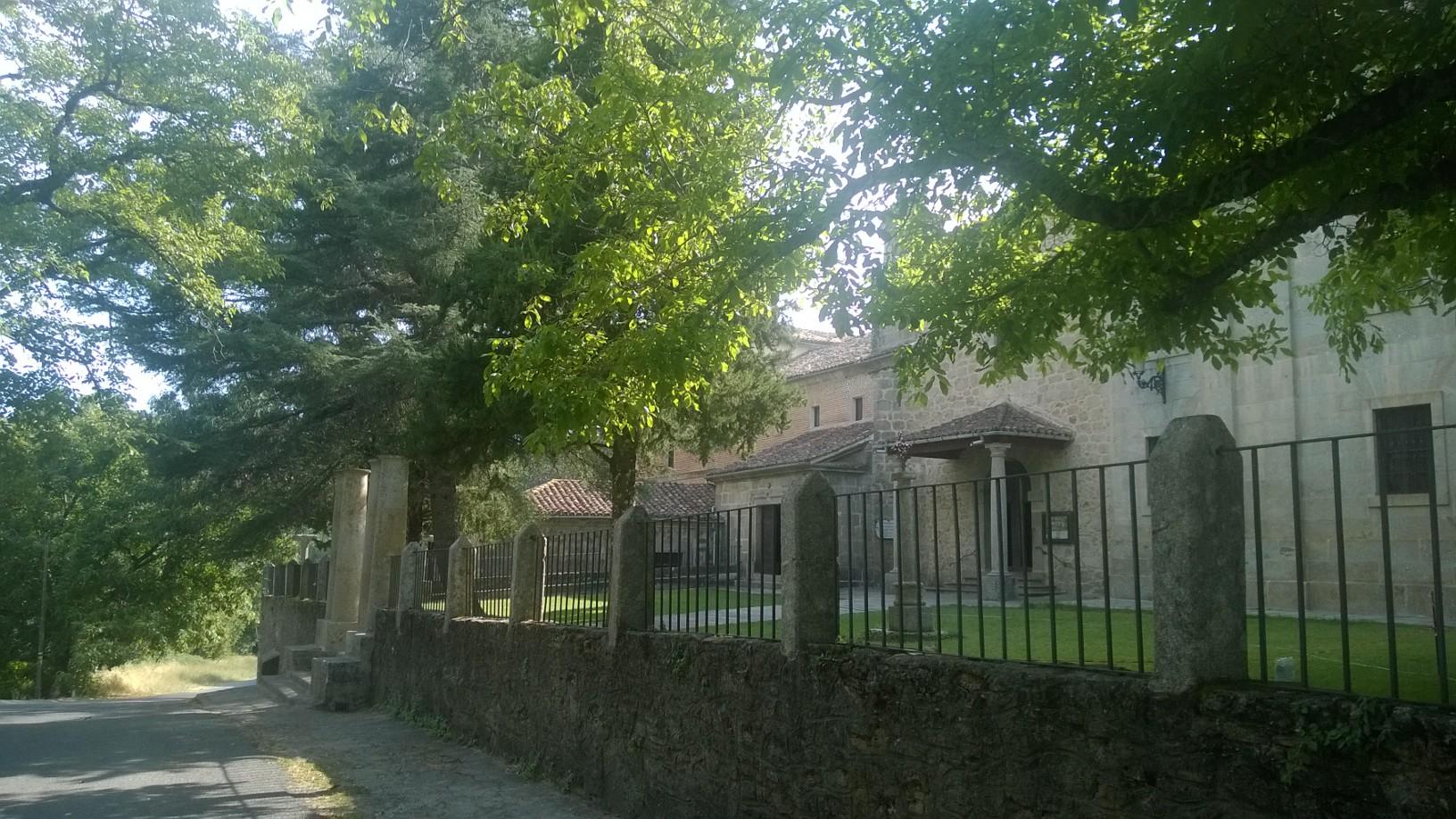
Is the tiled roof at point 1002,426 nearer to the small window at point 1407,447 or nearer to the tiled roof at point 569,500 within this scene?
the small window at point 1407,447

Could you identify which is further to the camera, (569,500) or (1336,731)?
(569,500)

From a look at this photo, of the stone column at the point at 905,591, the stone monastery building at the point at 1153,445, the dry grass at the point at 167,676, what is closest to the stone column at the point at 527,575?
the stone monastery building at the point at 1153,445

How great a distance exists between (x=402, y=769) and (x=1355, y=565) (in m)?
10.5

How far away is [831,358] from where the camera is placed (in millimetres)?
32250

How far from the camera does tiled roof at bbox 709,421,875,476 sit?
25.5 m

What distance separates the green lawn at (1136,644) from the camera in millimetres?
5258

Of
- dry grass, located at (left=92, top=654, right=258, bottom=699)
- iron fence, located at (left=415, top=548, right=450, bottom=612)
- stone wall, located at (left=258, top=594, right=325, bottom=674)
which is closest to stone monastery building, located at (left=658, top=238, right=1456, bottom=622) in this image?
iron fence, located at (left=415, top=548, right=450, bottom=612)

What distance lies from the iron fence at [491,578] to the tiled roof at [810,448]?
518 inches

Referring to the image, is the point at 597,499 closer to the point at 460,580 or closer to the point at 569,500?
the point at 569,500

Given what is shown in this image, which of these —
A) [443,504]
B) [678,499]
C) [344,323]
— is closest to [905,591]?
[443,504]

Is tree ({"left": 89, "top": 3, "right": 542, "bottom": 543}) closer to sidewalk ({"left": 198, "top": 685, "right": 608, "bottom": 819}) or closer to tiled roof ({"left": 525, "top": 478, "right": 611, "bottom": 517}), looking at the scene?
sidewalk ({"left": 198, "top": 685, "right": 608, "bottom": 819})

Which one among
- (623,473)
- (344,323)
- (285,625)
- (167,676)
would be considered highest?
(344,323)

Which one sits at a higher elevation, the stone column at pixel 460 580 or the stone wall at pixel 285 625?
the stone column at pixel 460 580

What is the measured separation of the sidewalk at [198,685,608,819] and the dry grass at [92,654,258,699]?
2266 centimetres
